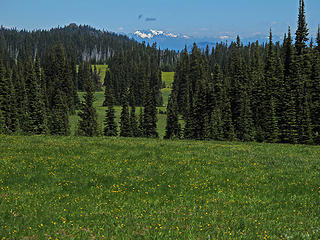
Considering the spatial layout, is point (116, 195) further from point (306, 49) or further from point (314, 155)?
point (306, 49)

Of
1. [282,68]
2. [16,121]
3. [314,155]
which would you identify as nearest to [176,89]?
[282,68]

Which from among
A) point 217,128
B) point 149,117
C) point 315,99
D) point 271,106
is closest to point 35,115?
point 149,117

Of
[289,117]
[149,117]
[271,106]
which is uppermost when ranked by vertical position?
[271,106]

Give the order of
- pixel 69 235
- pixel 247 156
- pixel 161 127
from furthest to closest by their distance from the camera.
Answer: pixel 161 127
pixel 247 156
pixel 69 235

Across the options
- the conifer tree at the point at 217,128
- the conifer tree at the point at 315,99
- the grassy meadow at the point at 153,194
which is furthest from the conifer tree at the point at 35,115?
the conifer tree at the point at 315,99

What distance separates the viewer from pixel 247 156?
24453 millimetres

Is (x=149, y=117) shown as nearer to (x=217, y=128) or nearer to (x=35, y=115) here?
(x=217, y=128)

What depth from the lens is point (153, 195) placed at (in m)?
14.3

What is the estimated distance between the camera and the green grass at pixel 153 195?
34.3 ft

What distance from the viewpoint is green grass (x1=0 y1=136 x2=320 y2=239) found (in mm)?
10453

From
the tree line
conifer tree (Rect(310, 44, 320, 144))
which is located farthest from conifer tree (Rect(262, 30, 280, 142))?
conifer tree (Rect(310, 44, 320, 144))

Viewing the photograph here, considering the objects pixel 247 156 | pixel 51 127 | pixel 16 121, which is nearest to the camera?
pixel 247 156

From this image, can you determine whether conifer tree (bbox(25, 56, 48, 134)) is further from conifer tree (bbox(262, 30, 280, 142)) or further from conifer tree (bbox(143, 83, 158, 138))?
conifer tree (bbox(262, 30, 280, 142))

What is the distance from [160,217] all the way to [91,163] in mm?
9176
